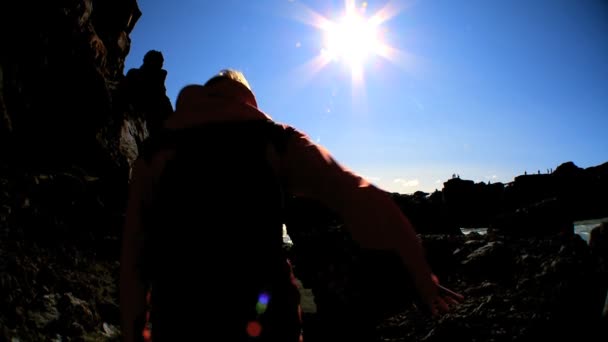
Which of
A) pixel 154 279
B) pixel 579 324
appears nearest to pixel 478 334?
pixel 579 324

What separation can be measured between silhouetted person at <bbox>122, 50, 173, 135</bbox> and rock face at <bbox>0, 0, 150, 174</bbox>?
5.87m

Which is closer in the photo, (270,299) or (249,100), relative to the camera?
(270,299)

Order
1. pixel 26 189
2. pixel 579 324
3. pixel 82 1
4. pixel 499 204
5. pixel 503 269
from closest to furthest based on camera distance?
1. pixel 579 324
2. pixel 503 269
3. pixel 26 189
4. pixel 82 1
5. pixel 499 204

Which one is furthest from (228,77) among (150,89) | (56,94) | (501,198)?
(501,198)

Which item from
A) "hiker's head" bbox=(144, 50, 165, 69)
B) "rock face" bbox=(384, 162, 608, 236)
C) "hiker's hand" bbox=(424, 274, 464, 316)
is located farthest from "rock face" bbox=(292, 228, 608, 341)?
"hiker's head" bbox=(144, 50, 165, 69)

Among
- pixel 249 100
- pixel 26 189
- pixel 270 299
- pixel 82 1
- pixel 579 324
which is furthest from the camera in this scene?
pixel 82 1

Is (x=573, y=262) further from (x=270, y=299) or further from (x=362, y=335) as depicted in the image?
(x=270, y=299)

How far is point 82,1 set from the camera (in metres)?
14.5

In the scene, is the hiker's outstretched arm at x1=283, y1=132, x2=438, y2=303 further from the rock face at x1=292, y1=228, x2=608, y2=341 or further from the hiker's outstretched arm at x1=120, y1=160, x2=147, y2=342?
the hiker's outstretched arm at x1=120, y1=160, x2=147, y2=342

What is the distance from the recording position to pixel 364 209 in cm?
114

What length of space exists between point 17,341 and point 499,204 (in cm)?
8137

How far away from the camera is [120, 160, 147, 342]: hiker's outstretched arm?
1557 millimetres

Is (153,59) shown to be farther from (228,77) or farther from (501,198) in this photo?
(501,198)

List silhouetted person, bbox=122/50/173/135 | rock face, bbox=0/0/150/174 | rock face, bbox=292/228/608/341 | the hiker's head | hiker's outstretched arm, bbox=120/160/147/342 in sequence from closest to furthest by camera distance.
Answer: rock face, bbox=292/228/608/341 < hiker's outstretched arm, bbox=120/160/147/342 < rock face, bbox=0/0/150/174 < silhouetted person, bbox=122/50/173/135 < the hiker's head
